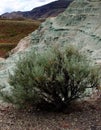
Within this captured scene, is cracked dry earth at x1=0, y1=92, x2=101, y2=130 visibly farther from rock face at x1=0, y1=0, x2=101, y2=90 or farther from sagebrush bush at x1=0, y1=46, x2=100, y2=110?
rock face at x1=0, y1=0, x2=101, y2=90

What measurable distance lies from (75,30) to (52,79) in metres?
12.3

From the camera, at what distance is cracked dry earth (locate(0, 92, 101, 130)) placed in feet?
42.0

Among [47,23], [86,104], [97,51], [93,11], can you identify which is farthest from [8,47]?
[86,104]

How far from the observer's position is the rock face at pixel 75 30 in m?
23.5

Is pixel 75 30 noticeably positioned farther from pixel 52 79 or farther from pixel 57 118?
pixel 57 118

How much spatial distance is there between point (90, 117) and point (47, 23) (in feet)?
56.5

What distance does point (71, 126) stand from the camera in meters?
12.8

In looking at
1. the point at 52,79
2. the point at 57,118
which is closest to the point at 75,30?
the point at 52,79

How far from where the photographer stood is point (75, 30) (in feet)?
84.7

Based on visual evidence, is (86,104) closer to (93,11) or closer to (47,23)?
(93,11)

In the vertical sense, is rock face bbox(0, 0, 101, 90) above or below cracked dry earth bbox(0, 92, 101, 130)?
above

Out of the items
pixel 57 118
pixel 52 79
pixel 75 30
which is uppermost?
pixel 52 79

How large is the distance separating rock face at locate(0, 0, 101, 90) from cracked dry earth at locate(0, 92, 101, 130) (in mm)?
7184

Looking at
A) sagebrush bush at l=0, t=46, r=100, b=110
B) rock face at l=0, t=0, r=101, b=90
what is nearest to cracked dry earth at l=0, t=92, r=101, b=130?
sagebrush bush at l=0, t=46, r=100, b=110
